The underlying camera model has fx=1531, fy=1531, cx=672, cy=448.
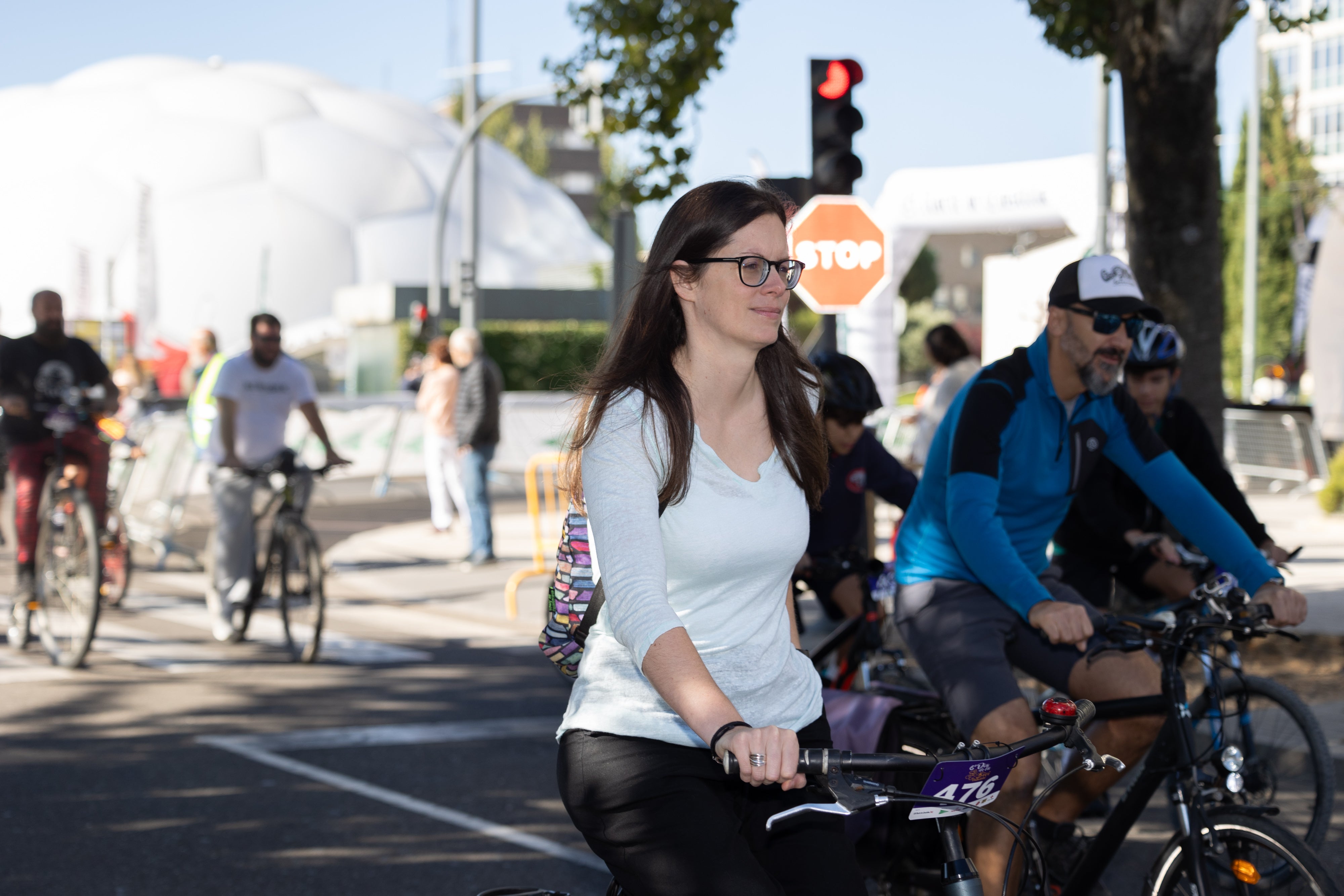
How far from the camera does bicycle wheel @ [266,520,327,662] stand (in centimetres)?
880

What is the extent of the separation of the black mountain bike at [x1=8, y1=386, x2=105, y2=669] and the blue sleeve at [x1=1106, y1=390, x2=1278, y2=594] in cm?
583

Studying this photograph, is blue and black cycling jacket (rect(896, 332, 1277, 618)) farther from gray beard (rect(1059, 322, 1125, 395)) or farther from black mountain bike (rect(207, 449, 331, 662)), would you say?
black mountain bike (rect(207, 449, 331, 662))

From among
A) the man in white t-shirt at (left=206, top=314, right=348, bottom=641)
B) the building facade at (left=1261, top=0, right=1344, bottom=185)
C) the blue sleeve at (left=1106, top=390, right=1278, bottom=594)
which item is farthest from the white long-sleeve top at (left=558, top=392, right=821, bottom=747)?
the building facade at (left=1261, top=0, right=1344, bottom=185)

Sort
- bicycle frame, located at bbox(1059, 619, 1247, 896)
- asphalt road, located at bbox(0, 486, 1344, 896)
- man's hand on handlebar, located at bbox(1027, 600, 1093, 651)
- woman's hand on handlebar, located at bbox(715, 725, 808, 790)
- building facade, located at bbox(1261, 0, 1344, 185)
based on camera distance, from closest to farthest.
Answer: woman's hand on handlebar, located at bbox(715, 725, 808, 790) → man's hand on handlebar, located at bbox(1027, 600, 1093, 651) → bicycle frame, located at bbox(1059, 619, 1247, 896) → asphalt road, located at bbox(0, 486, 1344, 896) → building facade, located at bbox(1261, 0, 1344, 185)

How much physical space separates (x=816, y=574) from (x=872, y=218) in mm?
3756

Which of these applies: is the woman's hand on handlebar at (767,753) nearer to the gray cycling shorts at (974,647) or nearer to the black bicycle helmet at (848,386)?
the gray cycling shorts at (974,647)

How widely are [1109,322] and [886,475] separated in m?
1.64

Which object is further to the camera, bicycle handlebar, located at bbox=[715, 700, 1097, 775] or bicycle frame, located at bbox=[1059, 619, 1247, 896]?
bicycle frame, located at bbox=[1059, 619, 1247, 896]

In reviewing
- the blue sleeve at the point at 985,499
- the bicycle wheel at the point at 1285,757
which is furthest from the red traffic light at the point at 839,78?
the blue sleeve at the point at 985,499

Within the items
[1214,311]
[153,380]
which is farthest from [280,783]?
[153,380]

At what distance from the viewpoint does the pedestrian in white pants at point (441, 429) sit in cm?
1504

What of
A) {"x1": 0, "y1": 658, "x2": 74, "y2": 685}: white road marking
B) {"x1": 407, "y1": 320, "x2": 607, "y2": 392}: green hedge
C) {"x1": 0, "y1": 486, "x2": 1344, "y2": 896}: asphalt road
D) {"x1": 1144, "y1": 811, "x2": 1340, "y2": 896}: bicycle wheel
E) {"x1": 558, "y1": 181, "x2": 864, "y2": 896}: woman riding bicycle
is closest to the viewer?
{"x1": 558, "y1": 181, "x2": 864, "y2": 896}: woman riding bicycle

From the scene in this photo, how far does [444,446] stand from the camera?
49.8ft

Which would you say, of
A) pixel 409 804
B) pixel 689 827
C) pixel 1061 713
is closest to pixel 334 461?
pixel 409 804
